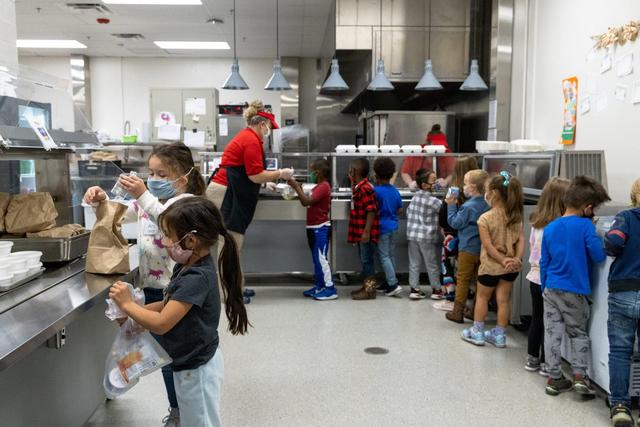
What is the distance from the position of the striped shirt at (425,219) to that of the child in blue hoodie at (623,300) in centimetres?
214

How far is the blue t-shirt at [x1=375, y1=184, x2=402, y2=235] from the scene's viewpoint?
4711 millimetres

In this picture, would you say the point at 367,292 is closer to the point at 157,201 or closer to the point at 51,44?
the point at 157,201

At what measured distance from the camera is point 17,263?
6.47 feet

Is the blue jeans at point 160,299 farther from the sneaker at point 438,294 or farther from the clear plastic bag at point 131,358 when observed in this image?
the sneaker at point 438,294

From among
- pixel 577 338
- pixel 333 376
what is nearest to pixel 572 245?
pixel 577 338

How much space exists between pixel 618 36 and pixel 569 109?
77cm

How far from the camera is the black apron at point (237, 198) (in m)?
4.26

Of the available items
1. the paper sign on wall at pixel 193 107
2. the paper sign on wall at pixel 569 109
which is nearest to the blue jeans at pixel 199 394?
the paper sign on wall at pixel 569 109

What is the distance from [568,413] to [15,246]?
2.52 metres

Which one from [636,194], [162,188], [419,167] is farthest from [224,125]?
[636,194]

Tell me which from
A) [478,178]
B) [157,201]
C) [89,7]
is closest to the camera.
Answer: [157,201]

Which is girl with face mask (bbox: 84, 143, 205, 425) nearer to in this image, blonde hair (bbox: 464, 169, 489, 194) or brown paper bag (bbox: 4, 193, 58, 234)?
brown paper bag (bbox: 4, 193, 58, 234)

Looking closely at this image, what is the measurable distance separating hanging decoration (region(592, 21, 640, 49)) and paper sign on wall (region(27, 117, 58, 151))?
3250 millimetres

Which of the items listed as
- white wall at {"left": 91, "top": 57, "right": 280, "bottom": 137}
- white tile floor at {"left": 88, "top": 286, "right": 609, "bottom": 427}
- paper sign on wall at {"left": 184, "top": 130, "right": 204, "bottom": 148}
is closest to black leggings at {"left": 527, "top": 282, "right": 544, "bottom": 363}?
white tile floor at {"left": 88, "top": 286, "right": 609, "bottom": 427}
